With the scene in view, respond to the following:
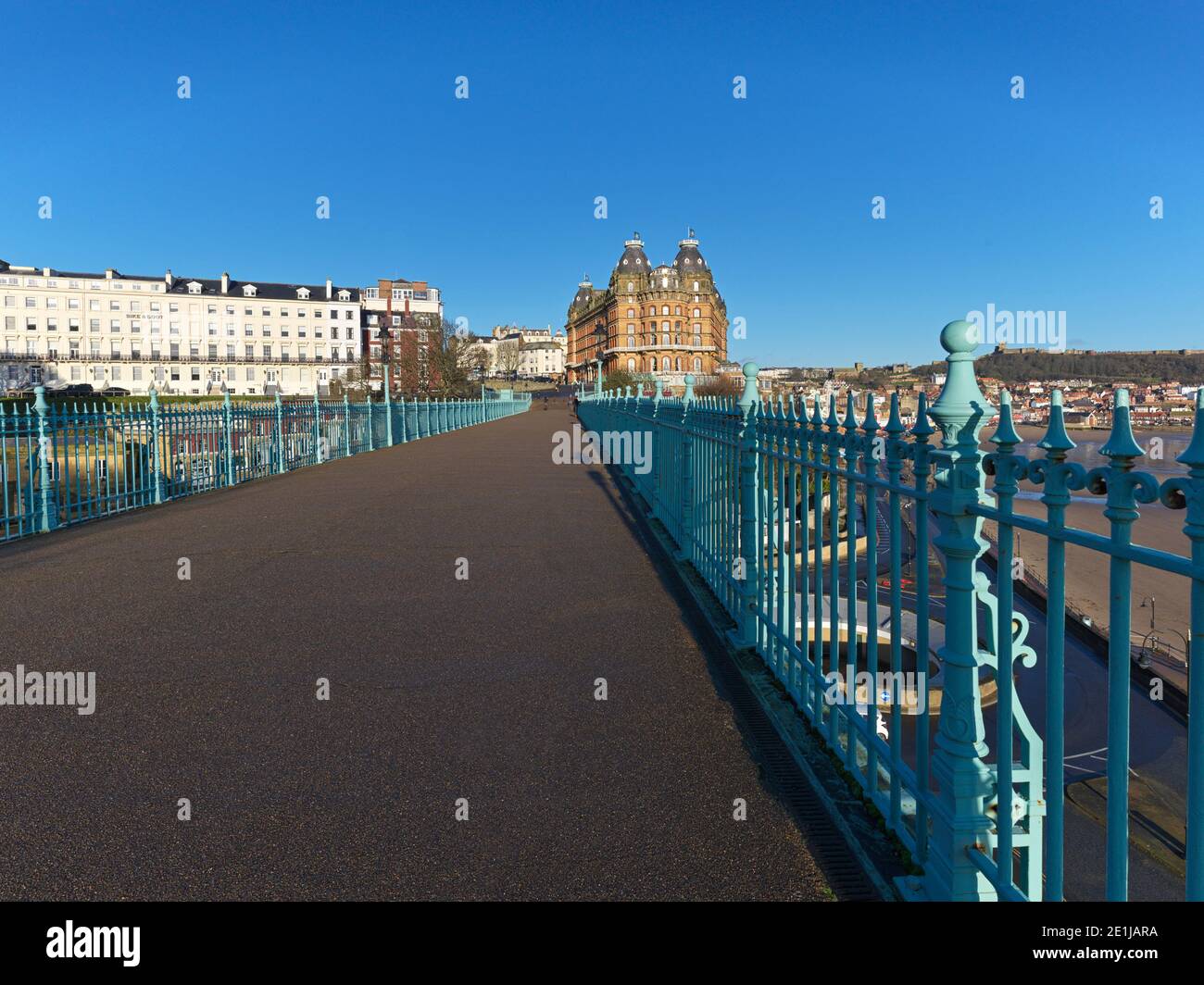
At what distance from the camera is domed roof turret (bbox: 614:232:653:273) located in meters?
132

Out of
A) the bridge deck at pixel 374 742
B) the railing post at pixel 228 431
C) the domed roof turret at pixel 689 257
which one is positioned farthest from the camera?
the domed roof turret at pixel 689 257

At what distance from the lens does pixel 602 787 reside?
340 cm

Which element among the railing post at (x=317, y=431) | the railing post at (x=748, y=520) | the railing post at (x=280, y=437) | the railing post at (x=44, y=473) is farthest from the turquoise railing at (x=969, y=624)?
the railing post at (x=317, y=431)

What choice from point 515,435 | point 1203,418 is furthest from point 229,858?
point 515,435

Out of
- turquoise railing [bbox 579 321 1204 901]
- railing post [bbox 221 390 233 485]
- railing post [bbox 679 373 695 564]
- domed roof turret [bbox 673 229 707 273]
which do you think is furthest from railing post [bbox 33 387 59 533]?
domed roof turret [bbox 673 229 707 273]

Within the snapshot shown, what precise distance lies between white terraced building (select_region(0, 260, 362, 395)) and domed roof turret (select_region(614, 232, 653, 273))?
1771 inches

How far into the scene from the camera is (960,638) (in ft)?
8.33

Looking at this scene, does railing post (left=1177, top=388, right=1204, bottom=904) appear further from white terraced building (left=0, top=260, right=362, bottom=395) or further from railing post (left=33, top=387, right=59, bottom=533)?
white terraced building (left=0, top=260, right=362, bottom=395)

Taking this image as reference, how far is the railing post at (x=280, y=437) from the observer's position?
17458mm

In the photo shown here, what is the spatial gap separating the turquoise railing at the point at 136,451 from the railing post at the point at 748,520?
25.1ft

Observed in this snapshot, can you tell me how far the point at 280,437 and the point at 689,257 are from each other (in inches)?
4684

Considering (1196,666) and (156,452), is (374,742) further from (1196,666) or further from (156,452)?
(156,452)

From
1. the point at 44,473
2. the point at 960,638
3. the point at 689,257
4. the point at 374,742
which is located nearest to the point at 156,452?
the point at 44,473

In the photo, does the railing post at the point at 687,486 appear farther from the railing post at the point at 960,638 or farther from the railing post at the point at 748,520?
the railing post at the point at 960,638
